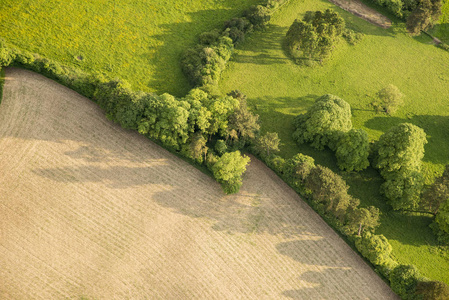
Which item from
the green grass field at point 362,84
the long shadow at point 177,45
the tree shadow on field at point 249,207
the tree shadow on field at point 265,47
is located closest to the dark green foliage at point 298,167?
the tree shadow on field at point 249,207

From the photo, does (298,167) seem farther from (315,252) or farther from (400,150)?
(400,150)

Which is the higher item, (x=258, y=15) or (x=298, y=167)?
(x=258, y=15)

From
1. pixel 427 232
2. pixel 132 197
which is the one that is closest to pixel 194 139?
pixel 132 197

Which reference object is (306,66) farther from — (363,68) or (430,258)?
(430,258)

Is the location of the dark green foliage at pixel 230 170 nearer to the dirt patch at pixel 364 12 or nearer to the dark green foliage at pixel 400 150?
the dark green foliage at pixel 400 150

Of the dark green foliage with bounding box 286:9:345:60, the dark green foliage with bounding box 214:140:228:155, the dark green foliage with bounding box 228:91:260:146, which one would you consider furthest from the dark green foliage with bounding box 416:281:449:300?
the dark green foliage with bounding box 286:9:345:60

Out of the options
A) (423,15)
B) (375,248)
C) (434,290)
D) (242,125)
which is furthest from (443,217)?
(423,15)

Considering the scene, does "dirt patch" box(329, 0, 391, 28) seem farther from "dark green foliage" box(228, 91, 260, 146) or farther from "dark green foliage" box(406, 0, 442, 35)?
"dark green foliage" box(228, 91, 260, 146)
